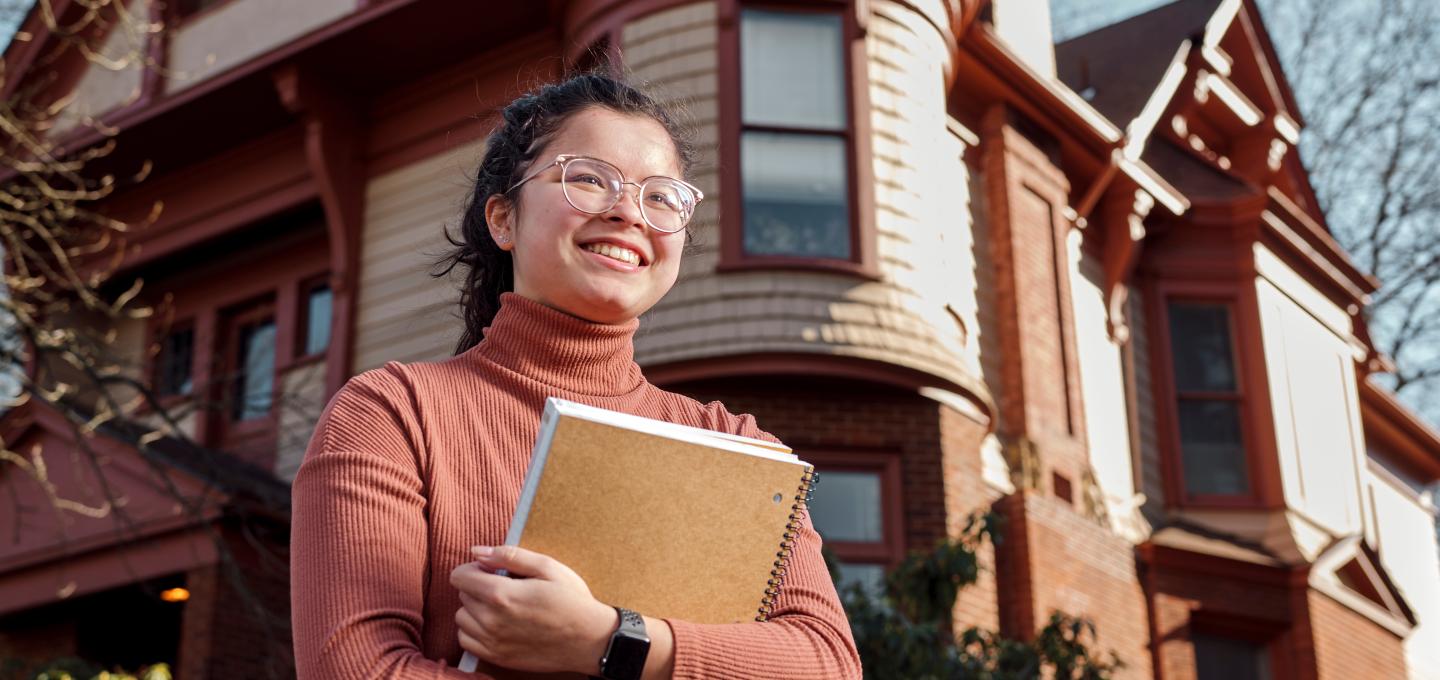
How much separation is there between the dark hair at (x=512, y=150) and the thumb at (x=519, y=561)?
2.28 feet

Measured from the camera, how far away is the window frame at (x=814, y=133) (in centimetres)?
1089

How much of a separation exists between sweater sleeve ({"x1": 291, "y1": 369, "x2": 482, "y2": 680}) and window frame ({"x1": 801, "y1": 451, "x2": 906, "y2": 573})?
28.6ft

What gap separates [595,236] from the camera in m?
2.35

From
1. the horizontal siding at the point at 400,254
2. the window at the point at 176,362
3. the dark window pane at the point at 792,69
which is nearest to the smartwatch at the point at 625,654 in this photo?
A: the dark window pane at the point at 792,69

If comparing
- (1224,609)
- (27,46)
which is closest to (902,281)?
(1224,609)

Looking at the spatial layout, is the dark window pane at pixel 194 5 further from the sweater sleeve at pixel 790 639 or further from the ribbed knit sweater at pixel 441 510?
the sweater sleeve at pixel 790 639

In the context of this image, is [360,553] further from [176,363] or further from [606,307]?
[176,363]

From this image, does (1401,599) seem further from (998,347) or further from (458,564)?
(458,564)

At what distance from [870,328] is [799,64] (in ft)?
6.61

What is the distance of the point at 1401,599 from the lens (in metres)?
15.7

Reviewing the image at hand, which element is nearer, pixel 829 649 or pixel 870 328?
pixel 829 649

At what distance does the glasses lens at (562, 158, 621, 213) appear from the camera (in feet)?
7.70

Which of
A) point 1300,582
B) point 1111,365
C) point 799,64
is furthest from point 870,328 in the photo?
point 1300,582

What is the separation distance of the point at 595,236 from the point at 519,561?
57 cm
